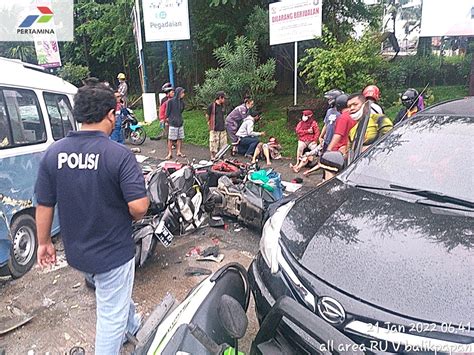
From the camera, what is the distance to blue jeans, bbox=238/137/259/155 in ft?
29.3

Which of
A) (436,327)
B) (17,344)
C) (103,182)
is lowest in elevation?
(17,344)

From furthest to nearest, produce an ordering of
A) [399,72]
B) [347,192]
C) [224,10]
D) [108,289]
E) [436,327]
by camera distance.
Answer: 1. [224,10]
2. [399,72]
3. [347,192]
4. [108,289]
5. [436,327]

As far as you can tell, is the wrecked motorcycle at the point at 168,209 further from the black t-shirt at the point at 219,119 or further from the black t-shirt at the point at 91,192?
the black t-shirt at the point at 219,119

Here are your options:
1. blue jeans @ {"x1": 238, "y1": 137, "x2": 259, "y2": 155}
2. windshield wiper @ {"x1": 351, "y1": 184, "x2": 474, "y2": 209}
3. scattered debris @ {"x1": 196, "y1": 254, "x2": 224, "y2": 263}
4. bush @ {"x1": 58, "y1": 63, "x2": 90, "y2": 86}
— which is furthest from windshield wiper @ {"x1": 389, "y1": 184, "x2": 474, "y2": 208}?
bush @ {"x1": 58, "y1": 63, "x2": 90, "y2": 86}

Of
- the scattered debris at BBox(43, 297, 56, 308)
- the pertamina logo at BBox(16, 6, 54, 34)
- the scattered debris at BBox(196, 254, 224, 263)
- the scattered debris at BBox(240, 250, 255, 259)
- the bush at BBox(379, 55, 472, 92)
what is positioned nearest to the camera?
the scattered debris at BBox(43, 297, 56, 308)

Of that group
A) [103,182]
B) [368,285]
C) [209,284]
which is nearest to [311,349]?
[368,285]

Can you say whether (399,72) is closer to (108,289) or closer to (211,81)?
(211,81)

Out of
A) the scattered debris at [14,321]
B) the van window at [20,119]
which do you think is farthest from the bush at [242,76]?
the scattered debris at [14,321]

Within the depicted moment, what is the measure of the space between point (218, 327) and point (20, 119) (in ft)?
10.6

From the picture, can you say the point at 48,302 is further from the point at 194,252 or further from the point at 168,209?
the point at 194,252

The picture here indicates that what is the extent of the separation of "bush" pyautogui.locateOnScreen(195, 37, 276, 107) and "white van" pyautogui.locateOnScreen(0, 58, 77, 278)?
6984 millimetres

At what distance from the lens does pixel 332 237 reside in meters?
2.18

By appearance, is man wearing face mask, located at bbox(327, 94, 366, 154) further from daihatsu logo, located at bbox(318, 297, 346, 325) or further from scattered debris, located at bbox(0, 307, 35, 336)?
scattered debris, located at bbox(0, 307, 35, 336)

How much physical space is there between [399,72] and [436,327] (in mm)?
12232
